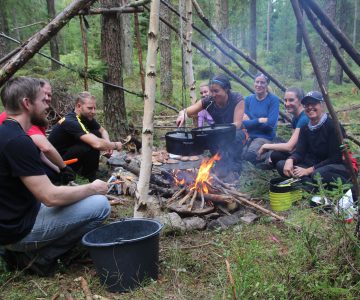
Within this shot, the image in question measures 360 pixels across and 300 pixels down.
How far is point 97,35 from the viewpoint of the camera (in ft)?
59.6

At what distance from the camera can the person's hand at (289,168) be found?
478 centimetres

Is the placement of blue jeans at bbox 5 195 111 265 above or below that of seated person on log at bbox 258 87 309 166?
below

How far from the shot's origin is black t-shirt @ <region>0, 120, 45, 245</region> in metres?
2.63

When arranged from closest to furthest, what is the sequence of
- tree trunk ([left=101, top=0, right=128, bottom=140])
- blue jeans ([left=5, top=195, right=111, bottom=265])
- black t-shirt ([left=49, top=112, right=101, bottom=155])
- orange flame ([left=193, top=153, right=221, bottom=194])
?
blue jeans ([left=5, top=195, right=111, bottom=265]) → orange flame ([left=193, top=153, right=221, bottom=194]) → black t-shirt ([left=49, top=112, right=101, bottom=155]) → tree trunk ([left=101, top=0, right=128, bottom=140])

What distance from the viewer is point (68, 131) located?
5039 mm

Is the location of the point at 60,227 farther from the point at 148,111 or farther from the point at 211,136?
the point at 211,136

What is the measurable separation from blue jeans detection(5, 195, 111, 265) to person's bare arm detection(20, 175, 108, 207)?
0.44 ft

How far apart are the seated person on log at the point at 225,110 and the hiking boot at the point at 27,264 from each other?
9.55ft

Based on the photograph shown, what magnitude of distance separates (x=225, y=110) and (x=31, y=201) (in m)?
3.43

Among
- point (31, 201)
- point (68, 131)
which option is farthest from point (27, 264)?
point (68, 131)

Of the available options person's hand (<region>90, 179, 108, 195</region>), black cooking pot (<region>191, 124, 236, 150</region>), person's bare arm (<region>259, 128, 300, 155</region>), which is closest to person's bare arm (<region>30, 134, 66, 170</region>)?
person's hand (<region>90, 179, 108, 195</region>)

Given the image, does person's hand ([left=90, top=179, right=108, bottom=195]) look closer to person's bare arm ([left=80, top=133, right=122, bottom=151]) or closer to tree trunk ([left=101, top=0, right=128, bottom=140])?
person's bare arm ([left=80, top=133, right=122, bottom=151])

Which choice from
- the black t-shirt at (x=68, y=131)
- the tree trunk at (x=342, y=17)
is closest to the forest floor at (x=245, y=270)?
the black t-shirt at (x=68, y=131)

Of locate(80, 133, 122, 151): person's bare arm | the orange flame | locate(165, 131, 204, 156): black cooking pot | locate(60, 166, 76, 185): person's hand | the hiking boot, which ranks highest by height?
locate(165, 131, 204, 156): black cooking pot
